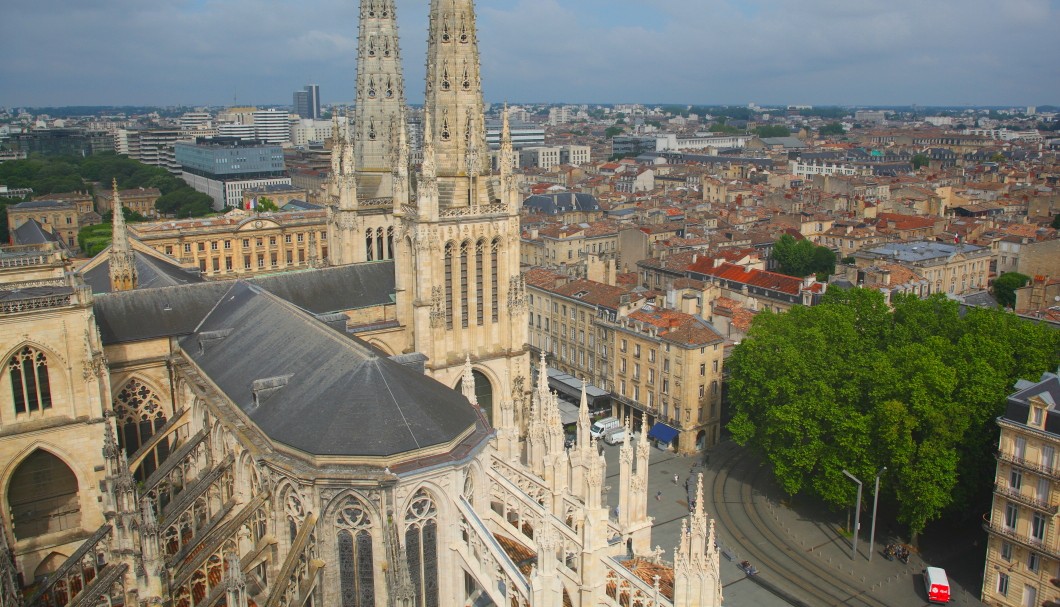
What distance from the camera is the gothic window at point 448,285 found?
44.2 m

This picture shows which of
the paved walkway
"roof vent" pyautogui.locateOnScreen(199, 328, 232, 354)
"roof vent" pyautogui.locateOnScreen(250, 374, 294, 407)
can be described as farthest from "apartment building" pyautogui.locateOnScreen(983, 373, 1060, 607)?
"roof vent" pyautogui.locateOnScreen(199, 328, 232, 354)

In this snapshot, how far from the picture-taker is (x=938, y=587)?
39.2 m

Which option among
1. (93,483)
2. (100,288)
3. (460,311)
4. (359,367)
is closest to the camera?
(359,367)

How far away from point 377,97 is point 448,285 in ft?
50.5

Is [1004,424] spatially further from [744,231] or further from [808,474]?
[744,231]

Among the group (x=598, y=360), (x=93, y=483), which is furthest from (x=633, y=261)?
(x=93, y=483)

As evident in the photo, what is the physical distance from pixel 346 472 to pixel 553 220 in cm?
9100

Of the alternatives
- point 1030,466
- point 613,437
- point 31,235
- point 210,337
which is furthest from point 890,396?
point 31,235

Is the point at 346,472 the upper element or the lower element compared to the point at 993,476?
upper

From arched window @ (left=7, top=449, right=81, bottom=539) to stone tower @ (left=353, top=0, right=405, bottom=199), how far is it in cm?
2497

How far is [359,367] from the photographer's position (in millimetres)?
28234

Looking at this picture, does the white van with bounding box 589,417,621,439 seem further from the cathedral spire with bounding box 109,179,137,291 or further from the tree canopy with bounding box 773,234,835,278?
the tree canopy with bounding box 773,234,835,278

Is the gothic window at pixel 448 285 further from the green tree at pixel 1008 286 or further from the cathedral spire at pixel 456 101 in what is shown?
the green tree at pixel 1008 286

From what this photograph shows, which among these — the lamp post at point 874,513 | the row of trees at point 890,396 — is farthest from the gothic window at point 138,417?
the lamp post at point 874,513
